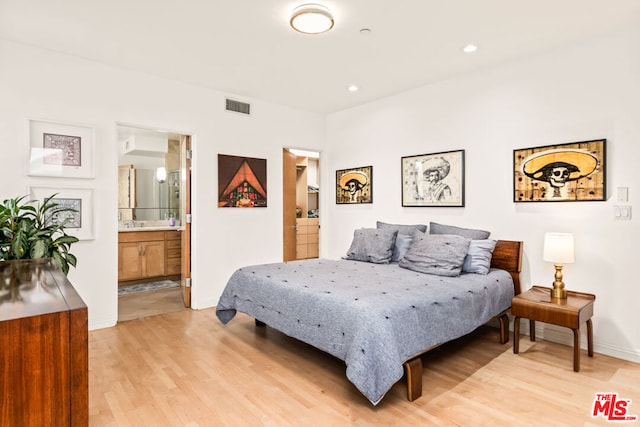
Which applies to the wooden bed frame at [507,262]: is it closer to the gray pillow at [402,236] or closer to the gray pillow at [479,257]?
the gray pillow at [479,257]

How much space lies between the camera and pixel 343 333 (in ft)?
7.58

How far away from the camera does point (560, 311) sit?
2715mm

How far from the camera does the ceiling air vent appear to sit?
4.57 meters

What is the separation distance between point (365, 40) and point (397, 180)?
1.92 metres

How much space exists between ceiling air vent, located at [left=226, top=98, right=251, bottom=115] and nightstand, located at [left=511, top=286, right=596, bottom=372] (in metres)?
3.72

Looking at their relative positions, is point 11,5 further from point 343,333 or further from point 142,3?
point 343,333

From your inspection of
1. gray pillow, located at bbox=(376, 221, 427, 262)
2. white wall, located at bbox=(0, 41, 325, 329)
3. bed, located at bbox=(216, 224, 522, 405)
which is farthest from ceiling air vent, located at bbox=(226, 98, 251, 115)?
gray pillow, located at bbox=(376, 221, 427, 262)

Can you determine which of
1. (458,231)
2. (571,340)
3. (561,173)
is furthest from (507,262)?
(561,173)

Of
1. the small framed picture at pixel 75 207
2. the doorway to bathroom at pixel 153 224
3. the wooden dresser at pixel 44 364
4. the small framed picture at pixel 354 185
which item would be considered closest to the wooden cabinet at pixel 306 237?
the small framed picture at pixel 354 185

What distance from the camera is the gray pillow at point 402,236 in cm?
397

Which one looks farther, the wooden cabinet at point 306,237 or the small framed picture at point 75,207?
the wooden cabinet at point 306,237

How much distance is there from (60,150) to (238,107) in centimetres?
202

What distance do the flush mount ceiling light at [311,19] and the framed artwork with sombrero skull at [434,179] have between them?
80.8 inches

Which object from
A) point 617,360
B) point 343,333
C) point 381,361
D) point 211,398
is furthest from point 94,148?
point 617,360
